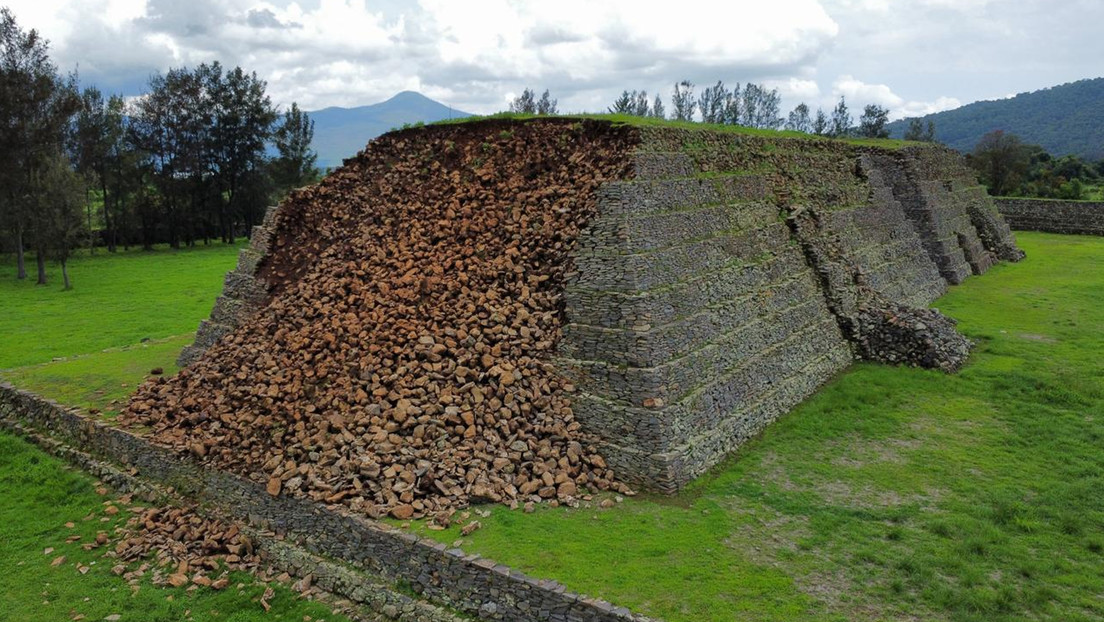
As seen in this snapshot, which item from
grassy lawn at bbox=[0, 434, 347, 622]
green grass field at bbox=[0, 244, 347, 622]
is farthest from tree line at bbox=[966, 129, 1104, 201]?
grassy lawn at bbox=[0, 434, 347, 622]

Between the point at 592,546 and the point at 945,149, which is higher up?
the point at 945,149

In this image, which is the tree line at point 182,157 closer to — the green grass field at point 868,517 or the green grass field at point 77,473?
the green grass field at point 77,473

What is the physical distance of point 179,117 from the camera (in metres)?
56.2

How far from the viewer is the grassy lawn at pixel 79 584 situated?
33.0 ft

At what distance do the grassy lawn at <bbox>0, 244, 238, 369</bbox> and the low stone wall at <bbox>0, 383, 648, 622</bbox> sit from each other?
1167 centimetres

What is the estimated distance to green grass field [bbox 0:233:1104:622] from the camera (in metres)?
8.70

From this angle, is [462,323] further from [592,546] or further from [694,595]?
[694,595]

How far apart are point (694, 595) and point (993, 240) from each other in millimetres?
31678

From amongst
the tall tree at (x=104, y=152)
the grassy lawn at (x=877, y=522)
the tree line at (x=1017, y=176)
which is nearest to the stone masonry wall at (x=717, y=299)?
the grassy lawn at (x=877, y=522)

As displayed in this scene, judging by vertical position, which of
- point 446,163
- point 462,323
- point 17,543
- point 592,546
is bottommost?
point 17,543

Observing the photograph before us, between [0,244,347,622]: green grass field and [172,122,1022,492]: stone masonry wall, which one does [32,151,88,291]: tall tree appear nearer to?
[0,244,347,622]: green grass field

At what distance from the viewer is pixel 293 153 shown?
200ft

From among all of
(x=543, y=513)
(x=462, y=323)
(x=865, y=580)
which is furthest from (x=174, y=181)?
(x=865, y=580)

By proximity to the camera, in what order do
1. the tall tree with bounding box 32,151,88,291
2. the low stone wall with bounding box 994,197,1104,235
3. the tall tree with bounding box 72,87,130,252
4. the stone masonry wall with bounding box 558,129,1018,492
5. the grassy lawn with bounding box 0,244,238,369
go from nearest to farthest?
the stone masonry wall with bounding box 558,129,1018,492, the grassy lawn with bounding box 0,244,238,369, the tall tree with bounding box 32,151,88,291, the low stone wall with bounding box 994,197,1104,235, the tall tree with bounding box 72,87,130,252
